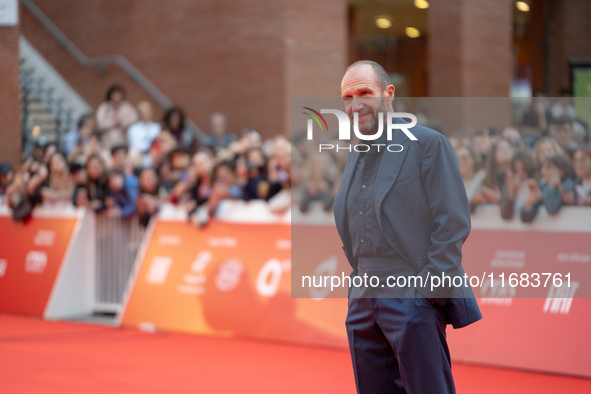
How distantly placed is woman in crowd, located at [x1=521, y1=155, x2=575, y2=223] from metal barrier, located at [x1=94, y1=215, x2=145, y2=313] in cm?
460

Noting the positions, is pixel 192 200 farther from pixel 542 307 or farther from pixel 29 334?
pixel 542 307

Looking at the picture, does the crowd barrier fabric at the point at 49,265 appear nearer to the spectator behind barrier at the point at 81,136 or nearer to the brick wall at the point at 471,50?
the spectator behind barrier at the point at 81,136

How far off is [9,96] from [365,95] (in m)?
11.8

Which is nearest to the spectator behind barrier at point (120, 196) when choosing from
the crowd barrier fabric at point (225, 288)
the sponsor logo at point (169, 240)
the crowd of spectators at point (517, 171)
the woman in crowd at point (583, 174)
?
the crowd barrier fabric at point (225, 288)

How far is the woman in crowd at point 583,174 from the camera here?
20.1 feet

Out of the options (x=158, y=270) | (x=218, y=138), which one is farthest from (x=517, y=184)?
(x=218, y=138)

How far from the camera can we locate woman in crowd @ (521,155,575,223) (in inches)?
235

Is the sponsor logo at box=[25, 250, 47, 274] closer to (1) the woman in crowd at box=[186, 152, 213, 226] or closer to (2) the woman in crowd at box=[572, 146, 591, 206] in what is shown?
(1) the woman in crowd at box=[186, 152, 213, 226]

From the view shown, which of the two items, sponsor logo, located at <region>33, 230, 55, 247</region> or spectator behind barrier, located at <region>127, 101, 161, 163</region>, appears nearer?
sponsor logo, located at <region>33, 230, 55, 247</region>

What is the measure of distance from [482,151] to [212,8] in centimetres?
851

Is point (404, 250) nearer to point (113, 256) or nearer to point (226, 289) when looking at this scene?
point (226, 289)

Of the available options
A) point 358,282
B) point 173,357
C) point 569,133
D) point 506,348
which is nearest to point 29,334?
point 173,357

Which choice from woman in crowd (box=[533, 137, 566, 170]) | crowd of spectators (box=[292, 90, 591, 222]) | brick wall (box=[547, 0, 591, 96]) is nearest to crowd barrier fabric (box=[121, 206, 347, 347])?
crowd of spectators (box=[292, 90, 591, 222])

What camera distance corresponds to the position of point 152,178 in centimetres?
856
